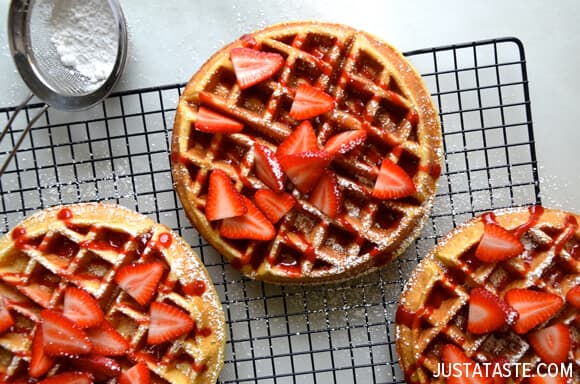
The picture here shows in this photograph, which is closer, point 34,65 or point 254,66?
point 254,66

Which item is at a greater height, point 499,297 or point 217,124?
point 217,124

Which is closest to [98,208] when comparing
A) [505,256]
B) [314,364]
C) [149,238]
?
[149,238]

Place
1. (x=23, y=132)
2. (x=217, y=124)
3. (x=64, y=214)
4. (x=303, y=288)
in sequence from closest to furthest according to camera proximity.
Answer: (x=217, y=124), (x=64, y=214), (x=23, y=132), (x=303, y=288)

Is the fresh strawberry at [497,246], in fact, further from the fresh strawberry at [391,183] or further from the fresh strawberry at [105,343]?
the fresh strawberry at [105,343]

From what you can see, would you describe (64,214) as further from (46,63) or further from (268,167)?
(268,167)

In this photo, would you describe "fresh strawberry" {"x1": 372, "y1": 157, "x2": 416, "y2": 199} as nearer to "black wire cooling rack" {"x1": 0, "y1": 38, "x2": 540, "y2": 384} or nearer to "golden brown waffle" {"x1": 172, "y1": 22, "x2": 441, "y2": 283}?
"golden brown waffle" {"x1": 172, "y1": 22, "x2": 441, "y2": 283}

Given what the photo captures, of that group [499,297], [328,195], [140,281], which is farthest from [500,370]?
[140,281]
